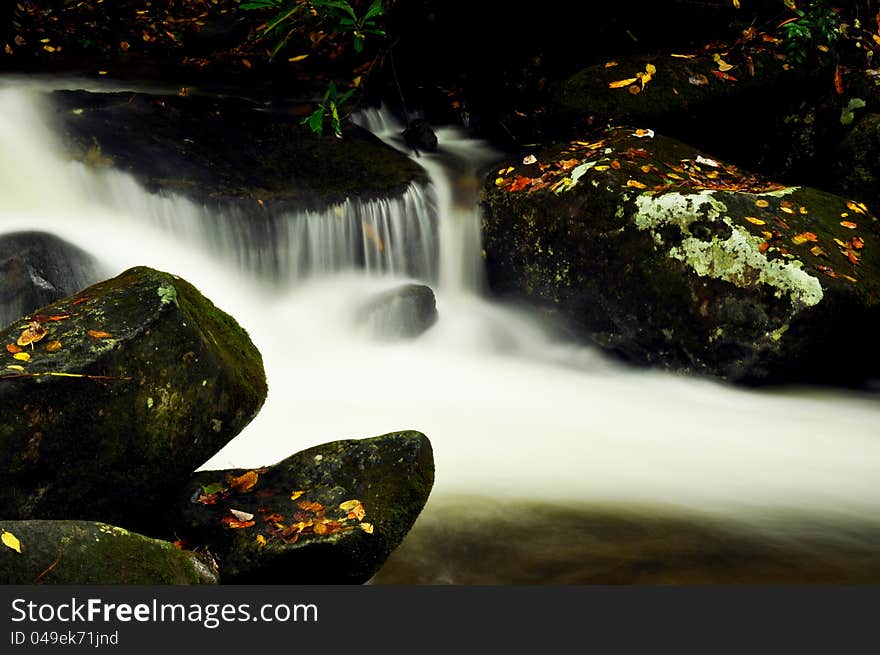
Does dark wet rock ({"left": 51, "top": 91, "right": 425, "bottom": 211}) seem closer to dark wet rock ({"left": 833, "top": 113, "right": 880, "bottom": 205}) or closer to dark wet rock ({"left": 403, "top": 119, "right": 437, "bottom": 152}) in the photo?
dark wet rock ({"left": 403, "top": 119, "right": 437, "bottom": 152})

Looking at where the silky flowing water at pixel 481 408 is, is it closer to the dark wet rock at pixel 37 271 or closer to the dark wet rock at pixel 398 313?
the dark wet rock at pixel 398 313

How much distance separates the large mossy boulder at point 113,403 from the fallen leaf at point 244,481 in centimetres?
17

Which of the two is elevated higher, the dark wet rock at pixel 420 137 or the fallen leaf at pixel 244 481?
the dark wet rock at pixel 420 137

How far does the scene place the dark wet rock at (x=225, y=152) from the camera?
24.1 feet

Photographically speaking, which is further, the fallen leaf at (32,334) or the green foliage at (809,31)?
the green foliage at (809,31)

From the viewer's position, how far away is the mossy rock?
2.74 meters

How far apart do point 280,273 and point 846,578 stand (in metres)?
4.90

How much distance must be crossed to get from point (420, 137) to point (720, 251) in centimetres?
357

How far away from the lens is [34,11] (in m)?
11.6

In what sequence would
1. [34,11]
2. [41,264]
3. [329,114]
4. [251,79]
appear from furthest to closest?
[34,11] → [251,79] → [329,114] → [41,264]

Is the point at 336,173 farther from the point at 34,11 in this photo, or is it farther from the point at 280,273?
the point at 34,11

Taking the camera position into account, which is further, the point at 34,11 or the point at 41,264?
the point at 34,11

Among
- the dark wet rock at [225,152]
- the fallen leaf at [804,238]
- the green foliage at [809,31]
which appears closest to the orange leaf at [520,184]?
the dark wet rock at [225,152]

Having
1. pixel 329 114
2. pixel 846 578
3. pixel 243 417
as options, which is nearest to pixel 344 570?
pixel 243 417
